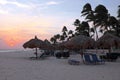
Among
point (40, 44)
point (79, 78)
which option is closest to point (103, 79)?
point (79, 78)

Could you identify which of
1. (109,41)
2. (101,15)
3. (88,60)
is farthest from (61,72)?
(101,15)

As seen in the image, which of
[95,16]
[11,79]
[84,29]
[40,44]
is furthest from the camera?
[84,29]

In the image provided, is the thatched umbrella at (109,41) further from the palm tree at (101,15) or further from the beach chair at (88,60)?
the palm tree at (101,15)

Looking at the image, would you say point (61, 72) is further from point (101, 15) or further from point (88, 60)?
point (101, 15)

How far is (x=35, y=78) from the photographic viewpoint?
954 cm

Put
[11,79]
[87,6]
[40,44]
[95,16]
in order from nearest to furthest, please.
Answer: [11,79]
[40,44]
[95,16]
[87,6]

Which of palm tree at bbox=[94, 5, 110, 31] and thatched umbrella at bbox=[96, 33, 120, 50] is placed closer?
thatched umbrella at bbox=[96, 33, 120, 50]

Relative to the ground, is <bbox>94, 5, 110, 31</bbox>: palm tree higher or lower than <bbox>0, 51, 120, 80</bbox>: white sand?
higher

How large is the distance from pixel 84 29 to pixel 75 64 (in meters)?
37.6

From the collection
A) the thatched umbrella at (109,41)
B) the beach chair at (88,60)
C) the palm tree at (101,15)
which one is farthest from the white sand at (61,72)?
the palm tree at (101,15)

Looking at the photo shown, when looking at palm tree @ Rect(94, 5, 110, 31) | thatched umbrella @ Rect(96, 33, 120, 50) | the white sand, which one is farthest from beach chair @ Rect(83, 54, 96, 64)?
palm tree @ Rect(94, 5, 110, 31)

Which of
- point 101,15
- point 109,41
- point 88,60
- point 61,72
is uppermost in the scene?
point 101,15

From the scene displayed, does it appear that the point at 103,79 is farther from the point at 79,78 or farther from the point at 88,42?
the point at 88,42

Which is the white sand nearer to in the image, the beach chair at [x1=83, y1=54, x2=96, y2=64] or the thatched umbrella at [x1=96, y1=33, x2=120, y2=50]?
the beach chair at [x1=83, y1=54, x2=96, y2=64]
